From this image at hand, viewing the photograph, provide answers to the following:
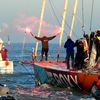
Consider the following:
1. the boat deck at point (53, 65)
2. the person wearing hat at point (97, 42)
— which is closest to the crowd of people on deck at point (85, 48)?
the person wearing hat at point (97, 42)

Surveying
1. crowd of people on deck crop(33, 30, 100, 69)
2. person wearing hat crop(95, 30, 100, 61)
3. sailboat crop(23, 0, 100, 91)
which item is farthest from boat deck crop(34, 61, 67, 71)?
person wearing hat crop(95, 30, 100, 61)

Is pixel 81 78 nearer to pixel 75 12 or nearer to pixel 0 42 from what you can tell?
pixel 75 12

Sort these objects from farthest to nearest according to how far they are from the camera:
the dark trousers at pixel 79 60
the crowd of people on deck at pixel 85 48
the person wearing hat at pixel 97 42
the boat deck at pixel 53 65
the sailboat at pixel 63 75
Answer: the boat deck at pixel 53 65 → the dark trousers at pixel 79 60 → the crowd of people on deck at pixel 85 48 → the person wearing hat at pixel 97 42 → the sailboat at pixel 63 75

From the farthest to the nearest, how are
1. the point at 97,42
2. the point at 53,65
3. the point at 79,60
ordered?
the point at 53,65 < the point at 79,60 < the point at 97,42

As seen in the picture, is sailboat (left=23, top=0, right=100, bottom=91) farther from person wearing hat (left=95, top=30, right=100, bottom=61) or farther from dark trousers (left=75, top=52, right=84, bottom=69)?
person wearing hat (left=95, top=30, right=100, bottom=61)

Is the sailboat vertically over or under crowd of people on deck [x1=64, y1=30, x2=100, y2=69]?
under

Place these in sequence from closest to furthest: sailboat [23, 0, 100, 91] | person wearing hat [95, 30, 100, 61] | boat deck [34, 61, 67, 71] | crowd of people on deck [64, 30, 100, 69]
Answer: sailboat [23, 0, 100, 91]
person wearing hat [95, 30, 100, 61]
crowd of people on deck [64, 30, 100, 69]
boat deck [34, 61, 67, 71]

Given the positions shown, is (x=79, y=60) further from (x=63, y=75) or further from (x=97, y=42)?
(x=97, y=42)

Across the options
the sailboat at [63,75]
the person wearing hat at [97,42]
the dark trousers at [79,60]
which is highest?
the person wearing hat at [97,42]

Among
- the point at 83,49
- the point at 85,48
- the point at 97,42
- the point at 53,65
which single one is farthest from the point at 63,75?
the point at 53,65

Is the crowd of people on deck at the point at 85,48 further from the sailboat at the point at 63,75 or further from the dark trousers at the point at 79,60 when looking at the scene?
the sailboat at the point at 63,75

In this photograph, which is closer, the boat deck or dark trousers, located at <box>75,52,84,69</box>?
dark trousers, located at <box>75,52,84,69</box>

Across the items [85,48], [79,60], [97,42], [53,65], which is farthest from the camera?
[53,65]

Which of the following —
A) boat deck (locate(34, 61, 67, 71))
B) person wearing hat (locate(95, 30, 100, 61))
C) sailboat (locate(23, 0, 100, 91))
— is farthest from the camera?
boat deck (locate(34, 61, 67, 71))
